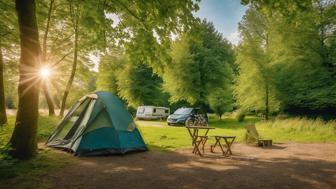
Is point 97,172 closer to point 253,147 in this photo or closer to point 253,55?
point 253,147

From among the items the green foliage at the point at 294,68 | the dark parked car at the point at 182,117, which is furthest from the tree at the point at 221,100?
the dark parked car at the point at 182,117

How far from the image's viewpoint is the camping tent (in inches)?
450

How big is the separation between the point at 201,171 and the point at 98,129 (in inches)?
177

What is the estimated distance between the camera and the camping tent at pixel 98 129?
11.4 meters

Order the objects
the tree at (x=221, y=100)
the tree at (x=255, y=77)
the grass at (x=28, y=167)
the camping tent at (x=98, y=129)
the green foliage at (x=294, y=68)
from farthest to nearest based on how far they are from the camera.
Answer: the tree at (x=221, y=100)
the tree at (x=255, y=77)
the green foliage at (x=294, y=68)
the camping tent at (x=98, y=129)
the grass at (x=28, y=167)

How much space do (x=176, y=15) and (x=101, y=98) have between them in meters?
4.40

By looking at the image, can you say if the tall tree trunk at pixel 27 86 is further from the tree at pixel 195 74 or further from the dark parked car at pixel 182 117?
the tree at pixel 195 74

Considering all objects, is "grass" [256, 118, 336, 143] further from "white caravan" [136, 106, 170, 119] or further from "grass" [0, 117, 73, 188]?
"white caravan" [136, 106, 170, 119]

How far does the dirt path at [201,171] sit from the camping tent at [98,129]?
550mm

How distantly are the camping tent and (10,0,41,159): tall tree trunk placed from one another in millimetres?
1881

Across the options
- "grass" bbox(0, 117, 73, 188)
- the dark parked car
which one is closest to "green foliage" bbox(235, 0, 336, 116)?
the dark parked car

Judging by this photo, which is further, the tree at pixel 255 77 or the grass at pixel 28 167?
the tree at pixel 255 77

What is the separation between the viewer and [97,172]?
8680 millimetres

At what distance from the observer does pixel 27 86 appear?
9.89 m
